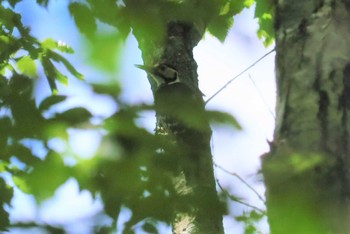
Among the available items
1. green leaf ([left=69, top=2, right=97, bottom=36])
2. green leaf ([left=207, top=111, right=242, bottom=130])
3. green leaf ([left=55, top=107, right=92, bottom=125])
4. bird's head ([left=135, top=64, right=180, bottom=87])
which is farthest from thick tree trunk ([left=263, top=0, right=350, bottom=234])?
bird's head ([left=135, top=64, right=180, bottom=87])

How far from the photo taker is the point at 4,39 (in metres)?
2.49

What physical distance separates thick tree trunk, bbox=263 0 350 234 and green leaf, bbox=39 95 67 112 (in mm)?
408

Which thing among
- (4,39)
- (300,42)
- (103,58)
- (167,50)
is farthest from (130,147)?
(167,50)

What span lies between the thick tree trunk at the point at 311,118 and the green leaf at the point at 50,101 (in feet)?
1.34

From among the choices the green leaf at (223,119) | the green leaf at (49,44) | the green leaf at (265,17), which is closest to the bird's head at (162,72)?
the green leaf at (265,17)

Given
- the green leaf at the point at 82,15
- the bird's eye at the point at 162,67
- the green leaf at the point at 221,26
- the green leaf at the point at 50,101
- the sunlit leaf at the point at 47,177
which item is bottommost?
the sunlit leaf at the point at 47,177

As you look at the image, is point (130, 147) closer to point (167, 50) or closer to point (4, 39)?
point (4, 39)

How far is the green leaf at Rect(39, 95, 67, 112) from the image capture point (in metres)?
1.26

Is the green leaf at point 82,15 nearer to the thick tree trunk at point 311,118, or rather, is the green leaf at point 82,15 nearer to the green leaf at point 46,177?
the green leaf at point 46,177

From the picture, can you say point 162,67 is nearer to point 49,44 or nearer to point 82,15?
point 49,44

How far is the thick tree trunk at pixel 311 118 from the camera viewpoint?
1238mm

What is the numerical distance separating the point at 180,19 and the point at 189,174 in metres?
0.33

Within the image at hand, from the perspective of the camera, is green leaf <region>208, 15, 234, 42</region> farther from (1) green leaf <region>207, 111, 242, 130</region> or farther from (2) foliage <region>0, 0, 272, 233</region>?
(1) green leaf <region>207, 111, 242, 130</region>

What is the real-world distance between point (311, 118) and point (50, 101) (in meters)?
0.53
